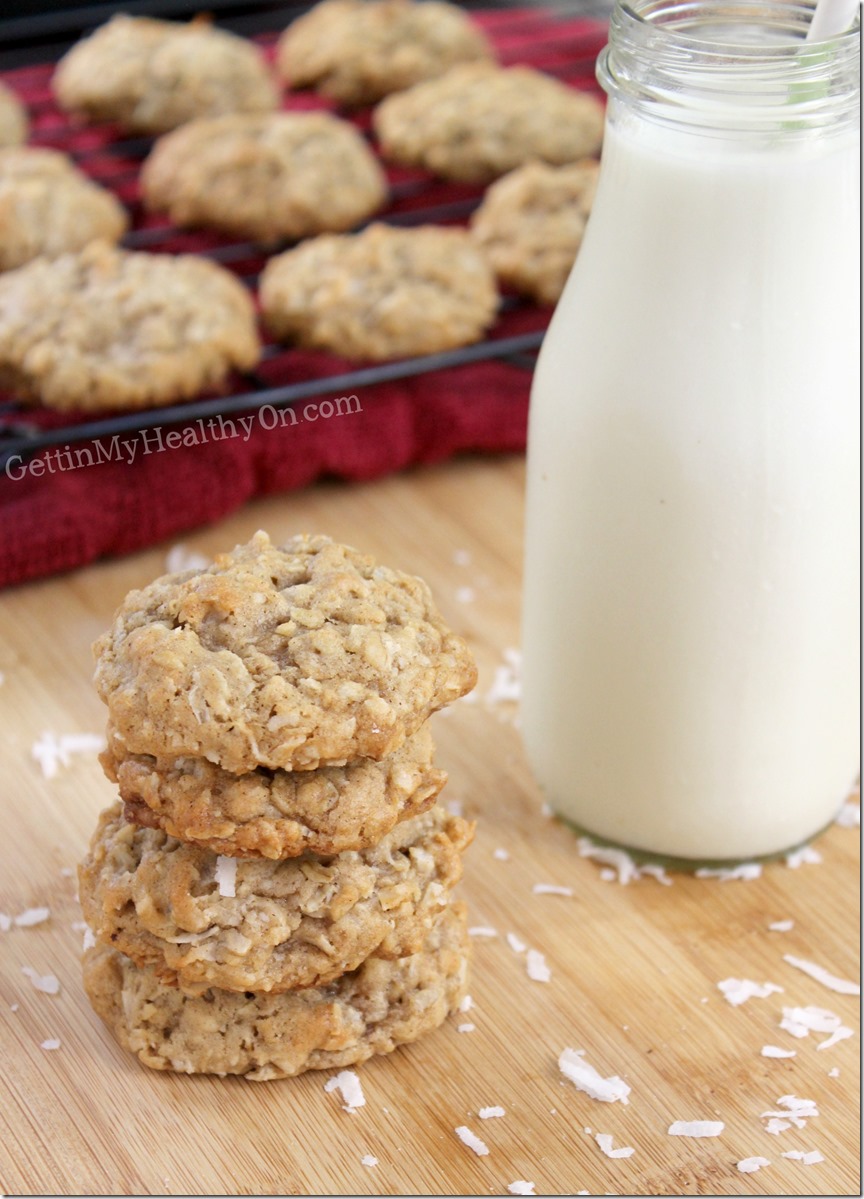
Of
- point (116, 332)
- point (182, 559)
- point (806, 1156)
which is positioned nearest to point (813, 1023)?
point (806, 1156)

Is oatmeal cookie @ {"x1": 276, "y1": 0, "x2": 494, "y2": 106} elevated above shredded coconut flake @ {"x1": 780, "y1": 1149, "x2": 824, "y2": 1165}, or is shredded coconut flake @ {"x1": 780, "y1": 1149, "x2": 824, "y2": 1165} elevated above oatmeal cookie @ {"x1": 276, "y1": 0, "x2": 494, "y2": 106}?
oatmeal cookie @ {"x1": 276, "y1": 0, "x2": 494, "y2": 106}

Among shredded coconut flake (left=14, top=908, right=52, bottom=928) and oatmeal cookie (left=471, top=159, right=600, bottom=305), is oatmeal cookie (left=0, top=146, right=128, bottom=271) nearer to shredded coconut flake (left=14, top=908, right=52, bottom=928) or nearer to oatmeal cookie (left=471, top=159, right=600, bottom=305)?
oatmeal cookie (left=471, top=159, right=600, bottom=305)

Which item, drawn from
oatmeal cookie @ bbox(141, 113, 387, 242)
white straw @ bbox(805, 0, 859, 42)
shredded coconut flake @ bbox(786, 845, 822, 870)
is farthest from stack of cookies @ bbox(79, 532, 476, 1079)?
oatmeal cookie @ bbox(141, 113, 387, 242)

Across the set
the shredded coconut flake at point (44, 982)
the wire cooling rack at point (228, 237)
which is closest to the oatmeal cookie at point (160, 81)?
the wire cooling rack at point (228, 237)

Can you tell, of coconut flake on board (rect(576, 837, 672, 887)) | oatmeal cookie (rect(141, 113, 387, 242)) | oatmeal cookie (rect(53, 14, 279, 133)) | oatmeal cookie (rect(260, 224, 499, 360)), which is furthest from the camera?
oatmeal cookie (rect(53, 14, 279, 133))

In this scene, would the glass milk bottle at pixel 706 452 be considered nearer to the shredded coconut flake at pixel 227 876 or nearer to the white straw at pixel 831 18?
the white straw at pixel 831 18

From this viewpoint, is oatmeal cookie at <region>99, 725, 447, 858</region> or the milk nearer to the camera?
oatmeal cookie at <region>99, 725, 447, 858</region>

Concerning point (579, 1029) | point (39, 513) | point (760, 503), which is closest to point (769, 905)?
point (579, 1029)
